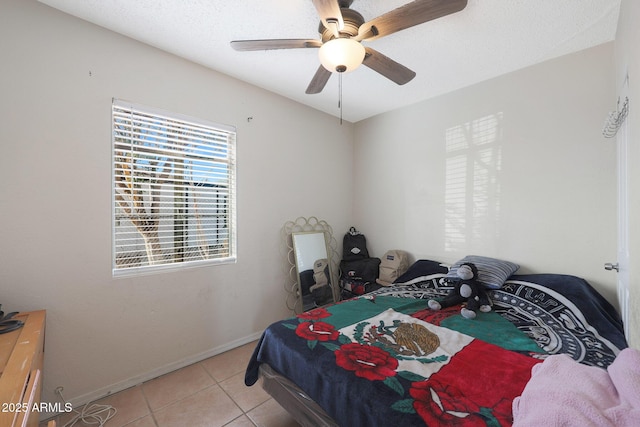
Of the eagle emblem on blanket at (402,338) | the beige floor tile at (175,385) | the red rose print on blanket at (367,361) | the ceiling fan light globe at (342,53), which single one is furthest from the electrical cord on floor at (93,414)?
the ceiling fan light globe at (342,53)

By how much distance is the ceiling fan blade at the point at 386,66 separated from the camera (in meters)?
1.63

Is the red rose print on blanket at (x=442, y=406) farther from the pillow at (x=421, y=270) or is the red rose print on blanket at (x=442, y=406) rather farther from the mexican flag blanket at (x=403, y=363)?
the pillow at (x=421, y=270)

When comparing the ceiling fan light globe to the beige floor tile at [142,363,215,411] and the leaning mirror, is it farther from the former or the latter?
the beige floor tile at [142,363,215,411]

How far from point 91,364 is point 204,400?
2.69 feet

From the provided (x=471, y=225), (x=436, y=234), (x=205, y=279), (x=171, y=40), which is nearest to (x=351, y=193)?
(x=436, y=234)

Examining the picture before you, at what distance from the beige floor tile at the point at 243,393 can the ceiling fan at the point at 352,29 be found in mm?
2100

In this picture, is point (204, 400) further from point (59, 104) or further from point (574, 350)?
point (574, 350)

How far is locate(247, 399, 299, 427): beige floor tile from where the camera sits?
1665 mm

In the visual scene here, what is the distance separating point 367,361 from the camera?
1327 millimetres

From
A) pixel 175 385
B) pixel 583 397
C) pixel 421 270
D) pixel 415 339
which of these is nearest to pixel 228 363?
pixel 175 385

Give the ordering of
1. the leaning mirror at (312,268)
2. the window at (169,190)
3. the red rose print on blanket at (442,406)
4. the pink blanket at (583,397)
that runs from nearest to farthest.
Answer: the pink blanket at (583,397) → the red rose print on blanket at (442,406) → the window at (169,190) → the leaning mirror at (312,268)

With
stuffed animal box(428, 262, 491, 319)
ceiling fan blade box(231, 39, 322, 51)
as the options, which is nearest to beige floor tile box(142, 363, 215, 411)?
stuffed animal box(428, 262, 491, 319)

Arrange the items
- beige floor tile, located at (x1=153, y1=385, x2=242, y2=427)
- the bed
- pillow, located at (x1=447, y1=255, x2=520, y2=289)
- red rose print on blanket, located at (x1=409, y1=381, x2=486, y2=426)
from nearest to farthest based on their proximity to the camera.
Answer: red rose print on blanket, located at (x1=409, y1=381, x2=486, y2=426), the bed, beige floor tile, located at (x1=153, y1=385, x2=242, y2=427), pillow, located at (x1=447, y1=255, x2=520, y2=289)

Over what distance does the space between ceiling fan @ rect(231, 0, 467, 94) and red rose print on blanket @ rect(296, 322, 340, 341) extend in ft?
5.11
